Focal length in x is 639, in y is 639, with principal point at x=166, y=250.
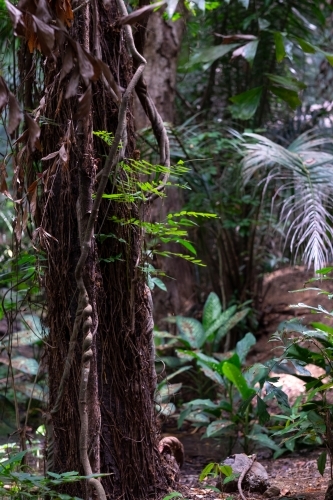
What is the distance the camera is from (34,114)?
2256mm

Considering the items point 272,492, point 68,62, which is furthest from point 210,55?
point 68,62

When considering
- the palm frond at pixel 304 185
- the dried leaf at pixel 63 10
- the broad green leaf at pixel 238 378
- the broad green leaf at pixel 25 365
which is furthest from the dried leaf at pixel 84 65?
the broad green leaf at pixel 25 365

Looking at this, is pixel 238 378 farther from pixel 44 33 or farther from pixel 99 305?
pixel 44 33

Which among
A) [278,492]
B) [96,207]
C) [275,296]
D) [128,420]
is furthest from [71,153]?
[275,296]

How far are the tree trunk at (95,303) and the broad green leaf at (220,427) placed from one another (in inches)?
54.0

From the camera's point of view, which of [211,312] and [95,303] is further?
[211,312]

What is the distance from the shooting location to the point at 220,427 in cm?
386

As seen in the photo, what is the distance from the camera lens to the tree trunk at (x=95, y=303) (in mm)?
2203

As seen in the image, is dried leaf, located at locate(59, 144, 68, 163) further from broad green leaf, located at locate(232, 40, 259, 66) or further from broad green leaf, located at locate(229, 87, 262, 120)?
broad green leaf, located at locate(229, 87, 262, 120)

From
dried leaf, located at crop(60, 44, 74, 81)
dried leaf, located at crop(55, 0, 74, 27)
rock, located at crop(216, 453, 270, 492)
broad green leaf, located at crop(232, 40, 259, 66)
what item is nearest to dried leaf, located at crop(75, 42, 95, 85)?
dried leaf, located at crop(60, 44, 74, 81)

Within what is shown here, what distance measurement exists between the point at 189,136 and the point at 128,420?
3.71 meters

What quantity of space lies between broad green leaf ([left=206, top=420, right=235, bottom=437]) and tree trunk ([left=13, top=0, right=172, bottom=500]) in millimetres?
1373

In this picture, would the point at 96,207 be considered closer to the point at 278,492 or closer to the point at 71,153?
the point at 71,153

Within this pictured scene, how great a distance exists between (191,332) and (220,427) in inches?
52.1
